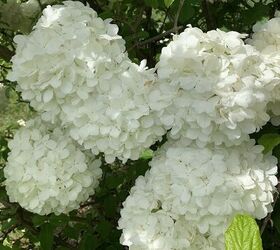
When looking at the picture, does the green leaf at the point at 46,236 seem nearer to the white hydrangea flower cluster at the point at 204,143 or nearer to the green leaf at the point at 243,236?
the white hydrangea flower cluster at the point at 204,143

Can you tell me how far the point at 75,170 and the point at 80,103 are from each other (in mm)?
225

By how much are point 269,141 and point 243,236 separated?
957mm

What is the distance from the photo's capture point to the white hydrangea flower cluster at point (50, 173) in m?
2.04

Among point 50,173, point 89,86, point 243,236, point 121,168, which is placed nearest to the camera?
point 243,236

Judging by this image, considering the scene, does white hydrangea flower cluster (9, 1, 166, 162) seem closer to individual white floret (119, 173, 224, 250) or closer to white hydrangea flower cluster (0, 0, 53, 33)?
individual white floret (119, 173, 224, 250)

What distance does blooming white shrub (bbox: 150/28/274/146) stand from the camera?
180 centimetres

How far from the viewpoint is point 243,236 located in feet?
3.40

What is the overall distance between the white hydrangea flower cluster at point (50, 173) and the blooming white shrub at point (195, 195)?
212 millimetres

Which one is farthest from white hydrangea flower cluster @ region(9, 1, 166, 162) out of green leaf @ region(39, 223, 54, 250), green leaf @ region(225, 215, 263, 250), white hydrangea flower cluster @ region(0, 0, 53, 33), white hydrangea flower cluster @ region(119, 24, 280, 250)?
white hydrangea flower cluster @ region(0, 0, 53, 33)

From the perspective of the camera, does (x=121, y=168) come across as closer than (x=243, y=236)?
No

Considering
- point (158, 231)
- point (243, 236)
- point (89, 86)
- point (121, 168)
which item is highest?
point (243, 236)

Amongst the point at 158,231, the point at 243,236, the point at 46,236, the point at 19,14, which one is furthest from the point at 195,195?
the point at 19,14

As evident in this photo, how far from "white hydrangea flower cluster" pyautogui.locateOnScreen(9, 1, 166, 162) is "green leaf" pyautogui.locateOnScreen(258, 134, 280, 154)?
31cm

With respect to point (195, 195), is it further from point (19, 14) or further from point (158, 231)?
point (19, 14)
